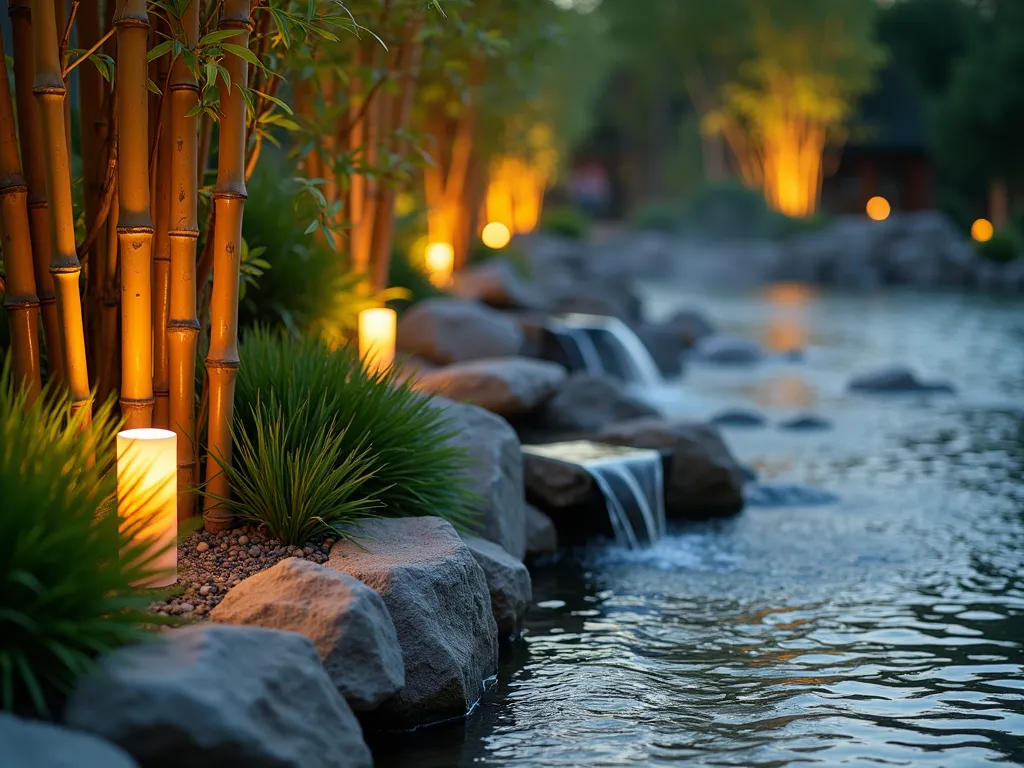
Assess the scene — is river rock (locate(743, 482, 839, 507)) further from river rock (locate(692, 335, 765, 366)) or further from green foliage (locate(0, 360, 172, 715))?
river rock (locate(692, 335, 765, 366))

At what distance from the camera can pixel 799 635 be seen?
539 centimetres

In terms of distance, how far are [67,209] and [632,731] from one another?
8.54 ft

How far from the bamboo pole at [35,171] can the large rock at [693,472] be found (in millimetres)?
4233

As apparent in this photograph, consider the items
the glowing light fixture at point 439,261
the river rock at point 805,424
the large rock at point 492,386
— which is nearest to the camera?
the large rock at point 492,386

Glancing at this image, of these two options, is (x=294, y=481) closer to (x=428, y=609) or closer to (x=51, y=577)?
(x=428, y=609)

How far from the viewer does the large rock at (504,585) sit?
5027mm

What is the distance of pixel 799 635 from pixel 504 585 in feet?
4.36

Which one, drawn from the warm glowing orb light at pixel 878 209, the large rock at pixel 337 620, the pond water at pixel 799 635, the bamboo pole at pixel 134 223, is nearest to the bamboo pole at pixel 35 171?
the bamboo pole at pixel 134 223

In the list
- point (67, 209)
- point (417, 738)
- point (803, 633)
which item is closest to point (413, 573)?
point (417, 738)

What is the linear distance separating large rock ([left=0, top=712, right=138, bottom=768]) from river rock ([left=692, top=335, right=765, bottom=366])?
545 inches

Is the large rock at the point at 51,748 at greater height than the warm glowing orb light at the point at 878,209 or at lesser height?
lesser

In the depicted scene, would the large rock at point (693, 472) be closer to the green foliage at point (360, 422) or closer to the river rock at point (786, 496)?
the river rock at point (786, 496)

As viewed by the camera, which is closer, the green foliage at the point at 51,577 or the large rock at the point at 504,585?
the green foliage at the point at 51,577

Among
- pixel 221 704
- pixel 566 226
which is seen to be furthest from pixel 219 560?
pixel 566 226
